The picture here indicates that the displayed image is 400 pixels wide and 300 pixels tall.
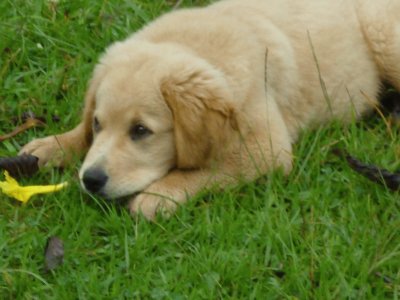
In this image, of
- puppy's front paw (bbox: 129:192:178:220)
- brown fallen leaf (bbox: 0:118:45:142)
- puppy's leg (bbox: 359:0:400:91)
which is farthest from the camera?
puppy's leg (bbox: 359:0:400:91)

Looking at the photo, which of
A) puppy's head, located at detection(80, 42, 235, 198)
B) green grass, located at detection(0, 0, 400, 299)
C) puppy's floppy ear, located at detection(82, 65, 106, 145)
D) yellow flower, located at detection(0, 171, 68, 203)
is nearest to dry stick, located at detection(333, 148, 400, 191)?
green grass, located at detection(0, 0, 400, 299)

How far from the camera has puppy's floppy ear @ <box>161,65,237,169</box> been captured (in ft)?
16.0

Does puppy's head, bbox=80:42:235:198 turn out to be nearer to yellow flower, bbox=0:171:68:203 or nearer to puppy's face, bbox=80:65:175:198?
puppy's face, bbox=80:65:175:198

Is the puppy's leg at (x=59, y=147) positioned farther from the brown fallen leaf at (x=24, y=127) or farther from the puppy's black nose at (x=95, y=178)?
the puppy's black nose at (x=95, y=178)

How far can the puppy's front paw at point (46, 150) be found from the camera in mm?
5332

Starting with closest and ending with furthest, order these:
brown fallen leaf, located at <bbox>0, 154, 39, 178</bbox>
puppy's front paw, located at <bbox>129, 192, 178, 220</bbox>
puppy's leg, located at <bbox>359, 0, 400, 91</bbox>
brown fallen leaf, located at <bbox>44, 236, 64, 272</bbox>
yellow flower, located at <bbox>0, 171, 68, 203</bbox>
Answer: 1. brown fallen leaf, located at <bbox>44, 236, 64, 272</bbox>
2. puppy's front paw, located at <bbox>129, 192, 178, 220</bbox>
3. yellow flower, located at <bbox>0, 171, 68, 203</bbox>
4. brown fallen leaf, located at <bbox>0, 154, 39, 178</bbox>
5. puppy's leg, located at <bbox>359, 0, 400, 91</bbox>

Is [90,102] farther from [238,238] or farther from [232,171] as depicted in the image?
[238,238]

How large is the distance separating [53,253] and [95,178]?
463 millimetres

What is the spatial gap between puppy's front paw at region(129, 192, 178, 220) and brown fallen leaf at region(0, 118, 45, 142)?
3.61 feet

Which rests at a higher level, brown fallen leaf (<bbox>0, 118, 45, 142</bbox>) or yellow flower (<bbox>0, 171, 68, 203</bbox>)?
yellow flower (<bbox>0, 171, 68, 203</bbox>)

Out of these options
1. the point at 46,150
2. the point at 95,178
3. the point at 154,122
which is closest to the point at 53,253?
the point at 95,178

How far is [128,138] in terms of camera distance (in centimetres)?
495

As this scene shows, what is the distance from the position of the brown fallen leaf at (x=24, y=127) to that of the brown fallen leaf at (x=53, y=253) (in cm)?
116

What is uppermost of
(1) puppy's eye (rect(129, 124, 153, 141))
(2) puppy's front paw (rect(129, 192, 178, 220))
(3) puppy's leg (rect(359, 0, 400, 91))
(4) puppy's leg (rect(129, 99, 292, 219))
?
(3) puppy's leg (rect(359, 0, 400, 91))
